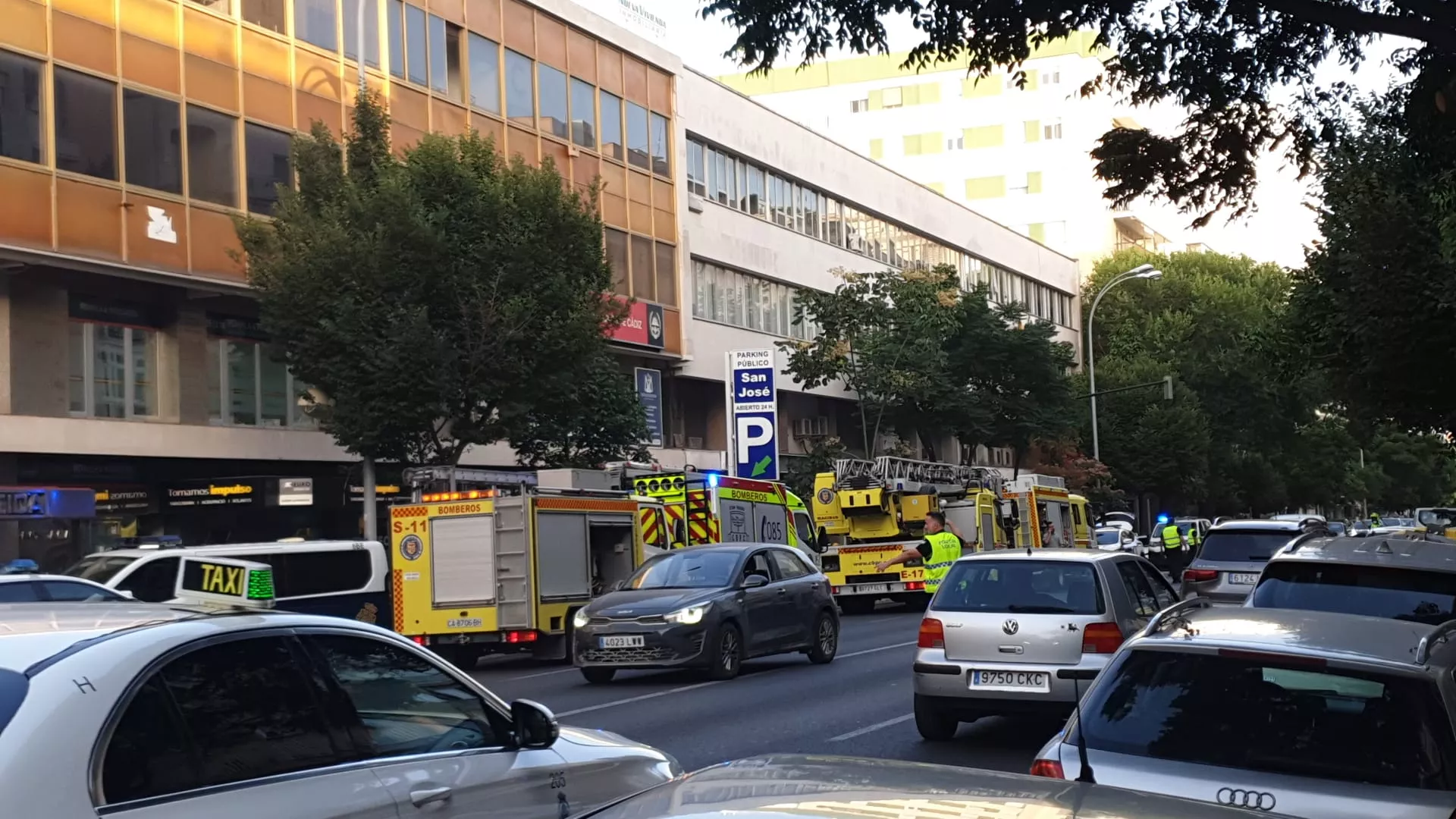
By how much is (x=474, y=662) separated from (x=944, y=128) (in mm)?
69326

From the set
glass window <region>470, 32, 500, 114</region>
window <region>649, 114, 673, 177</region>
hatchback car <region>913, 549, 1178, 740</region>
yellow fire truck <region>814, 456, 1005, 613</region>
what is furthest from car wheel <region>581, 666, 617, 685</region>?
window <region>649, 114, 673, 177</region>

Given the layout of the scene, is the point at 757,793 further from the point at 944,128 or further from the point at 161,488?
the point at 944,128

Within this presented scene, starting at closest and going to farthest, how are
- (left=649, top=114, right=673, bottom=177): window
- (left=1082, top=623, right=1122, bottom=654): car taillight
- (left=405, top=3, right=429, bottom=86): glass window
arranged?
(left=1082, top=623, right=1122, bottom=654): car taillight → (left=405, top=3, right=429, bottom=86): glass window → (left=649, top=114, right=673, bottom=177): window

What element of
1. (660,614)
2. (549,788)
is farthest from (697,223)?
(549,788)

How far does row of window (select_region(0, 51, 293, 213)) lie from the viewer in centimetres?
2355

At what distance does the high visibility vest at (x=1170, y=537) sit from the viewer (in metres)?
31.0

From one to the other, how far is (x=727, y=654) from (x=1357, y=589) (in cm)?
780

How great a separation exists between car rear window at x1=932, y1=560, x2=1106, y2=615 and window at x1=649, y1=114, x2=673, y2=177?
29427 mm

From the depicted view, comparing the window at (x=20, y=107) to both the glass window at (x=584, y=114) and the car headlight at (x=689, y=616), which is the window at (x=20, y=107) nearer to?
the glass window at (x=584, y=114)

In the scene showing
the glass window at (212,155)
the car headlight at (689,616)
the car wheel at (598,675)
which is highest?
the glass window at (212,155)

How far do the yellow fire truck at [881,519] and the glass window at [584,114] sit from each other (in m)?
11.2

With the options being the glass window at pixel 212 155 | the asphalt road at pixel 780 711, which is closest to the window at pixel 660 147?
the glass window at pixel 212 155

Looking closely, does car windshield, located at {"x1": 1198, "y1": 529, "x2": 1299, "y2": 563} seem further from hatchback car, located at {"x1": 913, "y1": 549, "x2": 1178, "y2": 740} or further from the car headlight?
hatchback car, located at {"x1": 913, "y1": 549, "x2": 1178, "y2": 740}

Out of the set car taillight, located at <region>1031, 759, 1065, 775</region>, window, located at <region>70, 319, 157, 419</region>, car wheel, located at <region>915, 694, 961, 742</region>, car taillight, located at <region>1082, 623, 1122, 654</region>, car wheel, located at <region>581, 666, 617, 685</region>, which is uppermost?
window, located at <region>70, 319, 157, 419</region>
